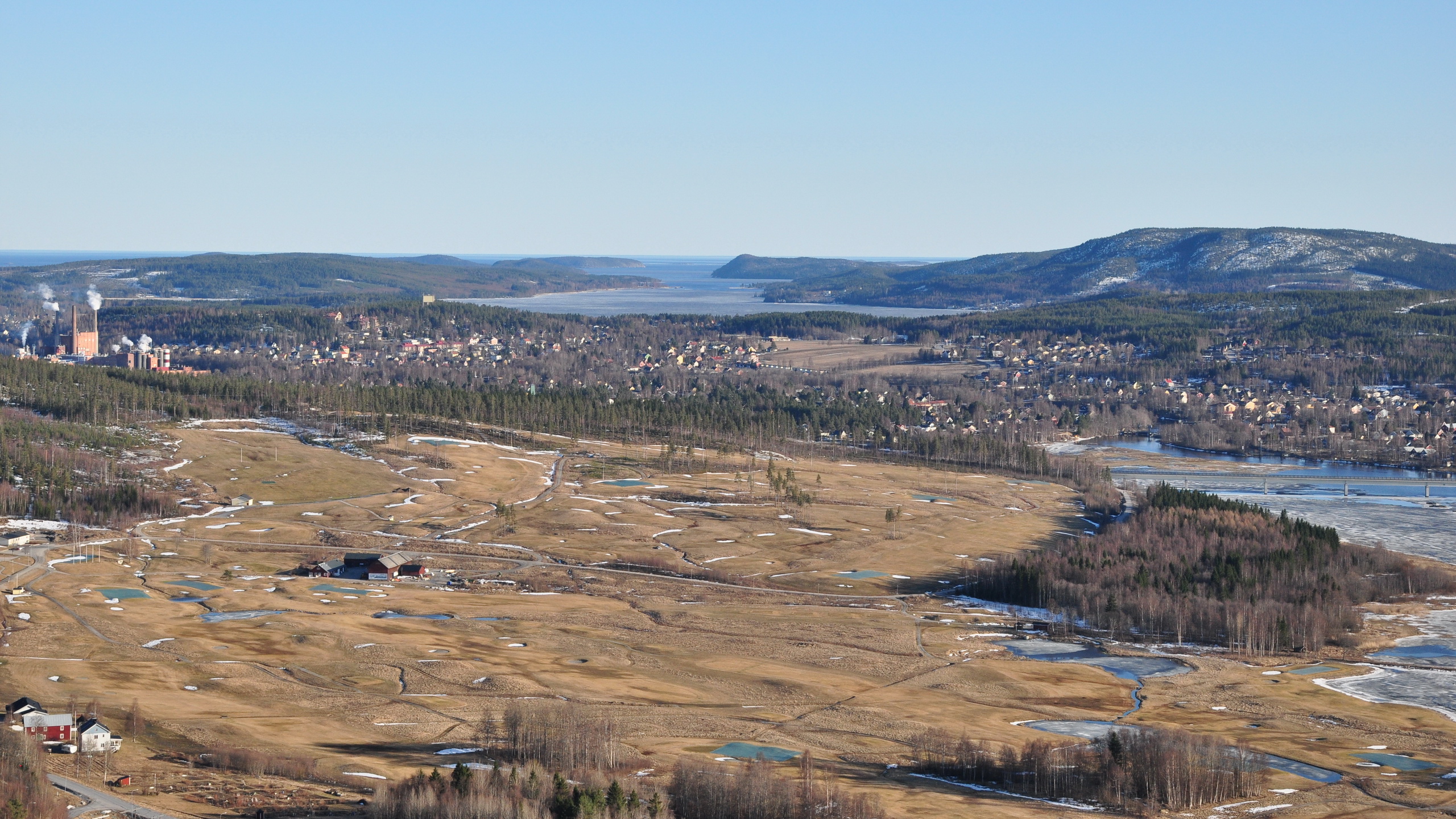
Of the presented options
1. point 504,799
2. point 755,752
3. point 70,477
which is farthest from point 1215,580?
point 70,477

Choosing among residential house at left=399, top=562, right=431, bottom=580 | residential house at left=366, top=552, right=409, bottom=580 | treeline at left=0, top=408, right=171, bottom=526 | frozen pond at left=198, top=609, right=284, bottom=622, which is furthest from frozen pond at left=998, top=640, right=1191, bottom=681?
treeline at left=0, top=408, right=171, bottom=526

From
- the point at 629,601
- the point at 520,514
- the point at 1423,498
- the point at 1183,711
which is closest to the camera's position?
the point at 1183,711

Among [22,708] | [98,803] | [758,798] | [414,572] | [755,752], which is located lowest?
[414,572]

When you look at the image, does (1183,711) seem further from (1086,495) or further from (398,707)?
(1086,495)

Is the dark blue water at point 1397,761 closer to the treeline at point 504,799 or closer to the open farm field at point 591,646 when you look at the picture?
the open farm field at point 591,646

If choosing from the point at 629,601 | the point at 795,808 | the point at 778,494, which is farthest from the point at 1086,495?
the point at 795,808

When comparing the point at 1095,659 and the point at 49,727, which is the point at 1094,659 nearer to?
the point at 1095,659
